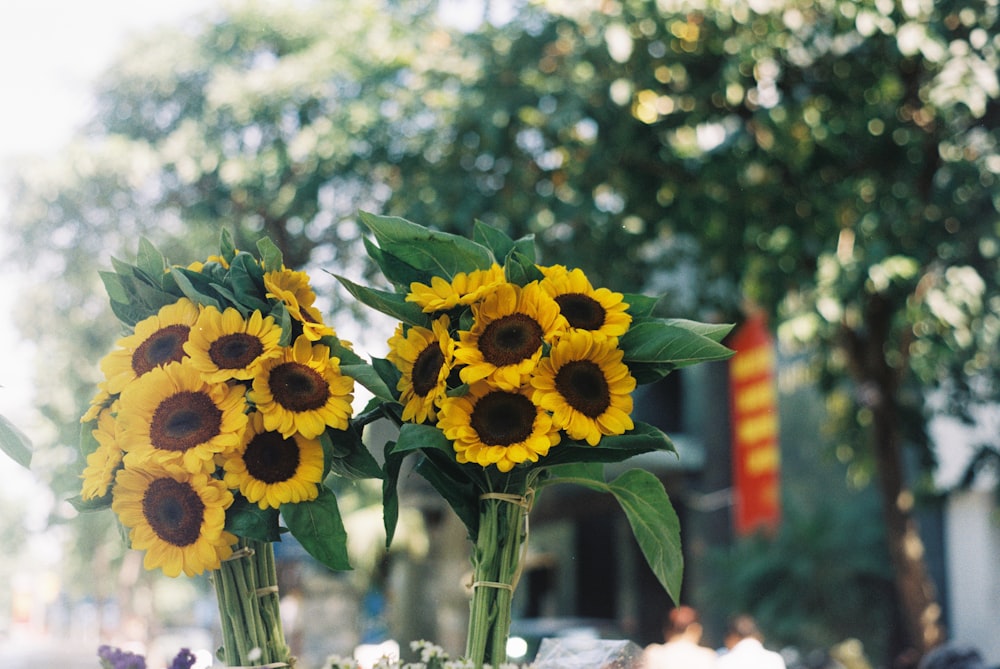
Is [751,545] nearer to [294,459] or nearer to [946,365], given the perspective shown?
[946,365]

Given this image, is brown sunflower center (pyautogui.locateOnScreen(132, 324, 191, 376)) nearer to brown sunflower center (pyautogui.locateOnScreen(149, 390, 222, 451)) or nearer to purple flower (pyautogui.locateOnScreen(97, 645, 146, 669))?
brown sunflower center (pyautogui.locateOnScreen(149, 390, 222, 451))

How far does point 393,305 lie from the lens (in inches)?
53.7

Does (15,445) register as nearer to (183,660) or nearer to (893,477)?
(183,660)

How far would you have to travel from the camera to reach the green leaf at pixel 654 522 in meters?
1.34

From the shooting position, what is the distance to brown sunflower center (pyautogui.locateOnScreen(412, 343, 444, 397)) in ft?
4.37

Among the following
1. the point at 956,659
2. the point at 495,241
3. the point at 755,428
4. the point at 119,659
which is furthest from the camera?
the point at 755,428

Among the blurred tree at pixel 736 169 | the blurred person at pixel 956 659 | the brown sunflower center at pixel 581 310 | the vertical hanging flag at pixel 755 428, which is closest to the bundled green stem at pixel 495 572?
the brown sunflower center at pixel 581 310

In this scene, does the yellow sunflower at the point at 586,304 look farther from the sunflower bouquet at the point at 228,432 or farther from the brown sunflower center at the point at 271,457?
the brown sunflower center at the point at 271,457

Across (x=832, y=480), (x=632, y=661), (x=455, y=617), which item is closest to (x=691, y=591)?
(x=832, y=480)

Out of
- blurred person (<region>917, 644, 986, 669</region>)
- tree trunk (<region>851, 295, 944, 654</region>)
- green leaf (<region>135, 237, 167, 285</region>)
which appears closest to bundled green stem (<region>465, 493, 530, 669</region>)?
green leaf (<region>135, 237, 167, 285</region>)

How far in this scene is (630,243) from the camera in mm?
6086

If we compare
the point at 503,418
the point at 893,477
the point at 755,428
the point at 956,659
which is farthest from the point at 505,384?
the point at 755,428

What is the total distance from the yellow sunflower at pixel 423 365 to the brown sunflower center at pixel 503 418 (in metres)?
0.05

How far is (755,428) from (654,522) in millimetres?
8329
